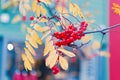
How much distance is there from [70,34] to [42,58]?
197 cm

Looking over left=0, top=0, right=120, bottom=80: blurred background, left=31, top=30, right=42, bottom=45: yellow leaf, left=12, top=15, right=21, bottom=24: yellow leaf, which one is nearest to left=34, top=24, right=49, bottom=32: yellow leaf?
left=31, top=30, right=42, bottom=45: yellow leaf

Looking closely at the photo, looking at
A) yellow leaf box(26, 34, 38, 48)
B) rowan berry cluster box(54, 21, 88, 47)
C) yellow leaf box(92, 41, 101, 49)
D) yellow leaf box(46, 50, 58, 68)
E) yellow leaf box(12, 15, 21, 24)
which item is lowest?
yellow leaf box(46, 50, 58, 68)

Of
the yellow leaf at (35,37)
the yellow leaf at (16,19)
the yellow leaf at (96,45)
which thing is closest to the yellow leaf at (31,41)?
the yellow leaf at (35,37)

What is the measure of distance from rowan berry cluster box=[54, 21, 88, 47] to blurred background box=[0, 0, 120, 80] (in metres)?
1.42

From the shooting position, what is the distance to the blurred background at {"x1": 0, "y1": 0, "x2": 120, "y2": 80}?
3.22 m

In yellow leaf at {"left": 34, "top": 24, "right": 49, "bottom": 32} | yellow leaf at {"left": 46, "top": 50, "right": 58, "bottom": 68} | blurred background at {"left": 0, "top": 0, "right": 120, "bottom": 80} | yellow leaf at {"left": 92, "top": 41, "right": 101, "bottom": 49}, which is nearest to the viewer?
yellow leaf at {"left": 46, "top": 50, "right": 58, "bottom": 68}

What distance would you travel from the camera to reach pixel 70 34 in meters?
1.40

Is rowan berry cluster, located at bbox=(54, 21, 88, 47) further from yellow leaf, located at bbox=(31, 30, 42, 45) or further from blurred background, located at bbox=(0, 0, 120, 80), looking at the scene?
blurred background, located at bbox=(0, 0, 120, 80)

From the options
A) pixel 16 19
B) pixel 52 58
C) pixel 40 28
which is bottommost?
pixel 52 58

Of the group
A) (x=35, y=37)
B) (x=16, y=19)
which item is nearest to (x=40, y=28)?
(x=35, y=37)

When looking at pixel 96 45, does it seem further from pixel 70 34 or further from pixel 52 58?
pixel 52 58

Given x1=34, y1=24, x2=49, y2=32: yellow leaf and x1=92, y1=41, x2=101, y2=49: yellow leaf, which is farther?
x1=92, y1=41, x2=101, y2=49: yellow leaf

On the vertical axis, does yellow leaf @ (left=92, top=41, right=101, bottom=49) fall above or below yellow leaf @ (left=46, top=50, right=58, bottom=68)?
above

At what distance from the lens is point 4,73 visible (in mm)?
3248
